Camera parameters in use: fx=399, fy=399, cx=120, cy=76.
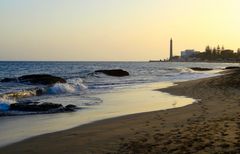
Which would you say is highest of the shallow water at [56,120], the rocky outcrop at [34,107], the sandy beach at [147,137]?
the sandy beach at [147,137]

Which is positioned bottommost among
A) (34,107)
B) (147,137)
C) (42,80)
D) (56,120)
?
(42,80)

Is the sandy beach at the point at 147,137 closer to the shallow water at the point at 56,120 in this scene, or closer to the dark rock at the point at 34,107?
the shallow water at the point at 56,120

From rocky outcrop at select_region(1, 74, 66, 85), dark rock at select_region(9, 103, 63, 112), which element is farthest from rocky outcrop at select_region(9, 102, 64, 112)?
rocky outcrop at select_region(1, 74, 66, 85)

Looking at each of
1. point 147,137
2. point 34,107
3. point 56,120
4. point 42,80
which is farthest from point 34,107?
point 42,80

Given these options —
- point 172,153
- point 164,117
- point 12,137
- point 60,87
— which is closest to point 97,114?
point 164,117

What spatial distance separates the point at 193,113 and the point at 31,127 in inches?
227

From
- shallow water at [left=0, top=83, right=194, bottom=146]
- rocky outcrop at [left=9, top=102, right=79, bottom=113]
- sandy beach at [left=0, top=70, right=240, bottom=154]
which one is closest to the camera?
sandy beach at [left=0, top=70, right=240, bottom=154]

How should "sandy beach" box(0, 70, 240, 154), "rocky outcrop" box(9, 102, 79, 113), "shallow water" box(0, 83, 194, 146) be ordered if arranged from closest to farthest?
"sandy beach" box(0, 70, 240, 154) → "shallow water" box(0, 83, 194, 146) → "rocky outcrop" box(9, 102, 79, 113)

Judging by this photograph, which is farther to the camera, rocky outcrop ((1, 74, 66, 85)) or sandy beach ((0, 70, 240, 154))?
rocky outcrop ((1, 74, 66, 85))

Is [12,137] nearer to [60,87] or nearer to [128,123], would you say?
[128,123]

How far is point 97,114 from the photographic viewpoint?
1543 cm

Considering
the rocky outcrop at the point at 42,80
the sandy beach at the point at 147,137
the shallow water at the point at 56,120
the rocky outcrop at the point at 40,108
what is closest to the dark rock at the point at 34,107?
the rocky outcrop at the point at 40,108

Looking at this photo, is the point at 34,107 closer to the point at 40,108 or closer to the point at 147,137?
the point at 40,108

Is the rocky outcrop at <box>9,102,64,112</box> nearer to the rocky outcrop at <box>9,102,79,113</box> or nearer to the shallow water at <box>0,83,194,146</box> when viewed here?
the rocky outcrop at <box>9,102,79,113</box>
